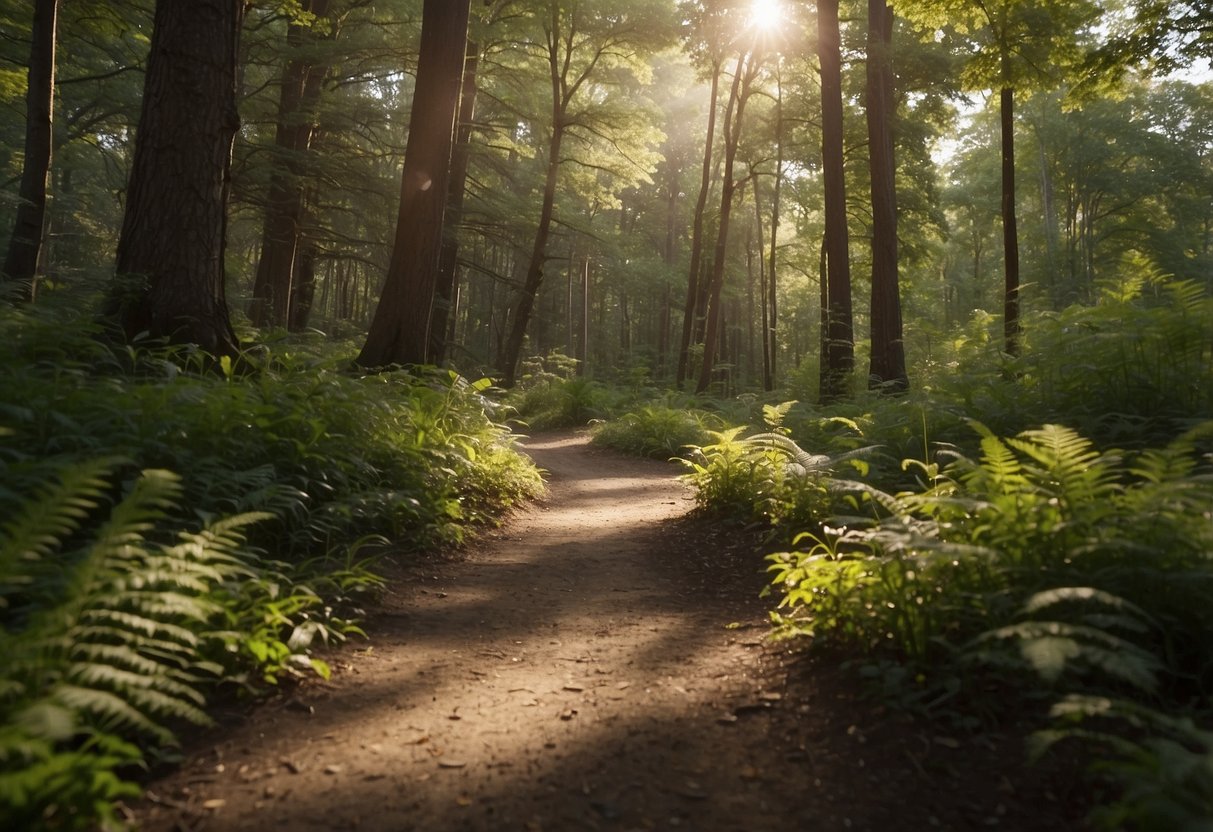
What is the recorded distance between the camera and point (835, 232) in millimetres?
12438

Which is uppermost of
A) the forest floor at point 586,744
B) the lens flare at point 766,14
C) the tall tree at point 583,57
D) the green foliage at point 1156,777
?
the lens flare at point 766,14

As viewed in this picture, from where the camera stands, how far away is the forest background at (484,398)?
8.40 ft

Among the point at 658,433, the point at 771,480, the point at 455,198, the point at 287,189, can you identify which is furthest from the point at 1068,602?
the point at 455,198

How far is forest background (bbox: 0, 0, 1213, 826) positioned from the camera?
2.56 metres

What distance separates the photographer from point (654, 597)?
4.84 m

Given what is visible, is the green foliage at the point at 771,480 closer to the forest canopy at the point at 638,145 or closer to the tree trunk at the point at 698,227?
the forest canopy at the point at 638,145

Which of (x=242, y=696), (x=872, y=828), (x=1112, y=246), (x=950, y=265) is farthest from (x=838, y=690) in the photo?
A: (x=950, y=265)

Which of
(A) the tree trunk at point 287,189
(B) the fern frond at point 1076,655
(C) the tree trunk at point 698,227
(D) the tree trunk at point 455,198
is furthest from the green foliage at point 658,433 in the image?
(B) the fern frond at point 1076,655

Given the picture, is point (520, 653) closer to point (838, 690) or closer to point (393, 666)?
point (393, 666)

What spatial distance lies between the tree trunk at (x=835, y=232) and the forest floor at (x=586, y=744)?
9004 millimetres

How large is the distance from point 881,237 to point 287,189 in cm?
1160

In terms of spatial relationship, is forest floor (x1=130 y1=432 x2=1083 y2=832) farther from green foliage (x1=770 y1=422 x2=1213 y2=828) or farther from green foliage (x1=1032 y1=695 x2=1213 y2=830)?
green foliage (x1=770 y1=422 x2=1213 y2=828)

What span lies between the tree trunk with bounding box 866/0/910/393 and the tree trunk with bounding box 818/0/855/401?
495 millimetres

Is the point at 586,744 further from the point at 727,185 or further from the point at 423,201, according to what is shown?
the point at 727,185
